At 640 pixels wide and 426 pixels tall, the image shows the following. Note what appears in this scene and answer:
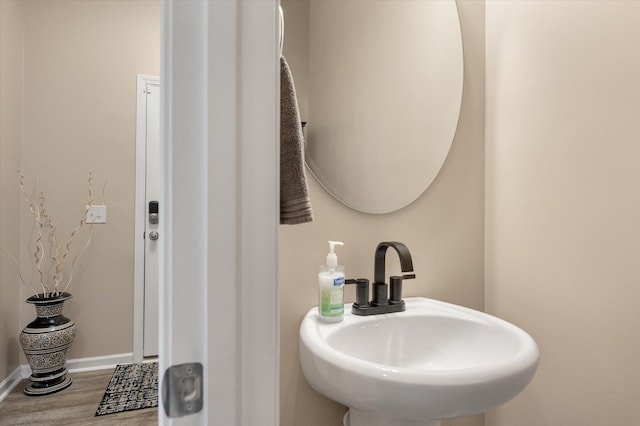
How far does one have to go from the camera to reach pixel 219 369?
13.4 inches

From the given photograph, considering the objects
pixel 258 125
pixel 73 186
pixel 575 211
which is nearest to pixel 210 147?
pixel 258 125

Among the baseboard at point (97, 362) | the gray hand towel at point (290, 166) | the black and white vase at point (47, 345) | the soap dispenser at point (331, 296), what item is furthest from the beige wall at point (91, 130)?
the gray hand towel at point (290, 166)

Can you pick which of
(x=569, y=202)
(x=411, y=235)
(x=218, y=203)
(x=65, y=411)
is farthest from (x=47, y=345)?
(x=569, y=202)

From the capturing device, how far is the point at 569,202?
91 cm

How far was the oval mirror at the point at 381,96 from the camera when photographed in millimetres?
973

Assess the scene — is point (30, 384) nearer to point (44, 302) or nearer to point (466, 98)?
point (44, 302)

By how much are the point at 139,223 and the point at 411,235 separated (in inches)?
80.5

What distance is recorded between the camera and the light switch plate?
92.0 inches

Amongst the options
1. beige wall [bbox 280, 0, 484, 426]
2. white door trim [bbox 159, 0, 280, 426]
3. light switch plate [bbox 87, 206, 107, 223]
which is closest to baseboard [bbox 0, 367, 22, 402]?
light switch plate [bbox 87, 206, 107, 223]

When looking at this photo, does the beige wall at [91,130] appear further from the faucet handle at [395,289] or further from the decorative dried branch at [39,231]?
the faucet handle at [395,289]

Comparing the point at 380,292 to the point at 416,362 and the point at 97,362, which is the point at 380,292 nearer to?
the point at 416,362

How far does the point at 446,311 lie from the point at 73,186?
2.43 m

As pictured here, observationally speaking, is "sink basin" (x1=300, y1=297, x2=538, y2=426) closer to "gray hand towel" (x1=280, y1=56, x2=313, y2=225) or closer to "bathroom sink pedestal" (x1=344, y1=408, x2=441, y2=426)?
"bathroom sink pedestal" (x1=344, y1=408, x2=441, y2=426)

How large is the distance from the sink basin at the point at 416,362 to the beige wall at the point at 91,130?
81.2 inches
